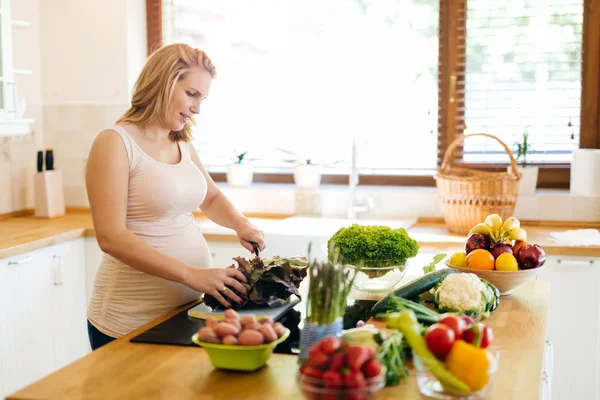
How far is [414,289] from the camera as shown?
6.81 feet

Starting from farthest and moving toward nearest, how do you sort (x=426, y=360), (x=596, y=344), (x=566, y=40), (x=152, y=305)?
(x=566, y=40) < (x=596, y=344) < (x=152, y=305) < (x=426, y=360)

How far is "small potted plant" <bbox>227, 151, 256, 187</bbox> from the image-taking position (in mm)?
4184

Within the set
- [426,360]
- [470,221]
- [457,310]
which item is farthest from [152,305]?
[470,221]

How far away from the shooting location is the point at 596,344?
3193 mm

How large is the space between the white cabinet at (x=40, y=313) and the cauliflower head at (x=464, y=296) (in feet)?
6.24

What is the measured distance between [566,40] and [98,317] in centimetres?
266

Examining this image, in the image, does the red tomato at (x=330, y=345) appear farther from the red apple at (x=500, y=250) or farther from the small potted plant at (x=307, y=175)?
the small potted plant at (x=307, y=175)

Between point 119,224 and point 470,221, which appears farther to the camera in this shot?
point 470,221

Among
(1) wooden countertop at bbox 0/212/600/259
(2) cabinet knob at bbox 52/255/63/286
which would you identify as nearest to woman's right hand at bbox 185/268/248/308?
(1) wooden countertop at bbox 0/212/600/259

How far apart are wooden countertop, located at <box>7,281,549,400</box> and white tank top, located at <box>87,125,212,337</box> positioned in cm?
32

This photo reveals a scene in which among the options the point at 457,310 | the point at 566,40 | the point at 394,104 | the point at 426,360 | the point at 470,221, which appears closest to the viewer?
the point at 426,360

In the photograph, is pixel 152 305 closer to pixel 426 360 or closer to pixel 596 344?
pixel 426 360

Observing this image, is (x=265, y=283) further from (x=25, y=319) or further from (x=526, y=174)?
(x=526, y=174)

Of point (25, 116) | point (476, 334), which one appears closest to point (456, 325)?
point (476, 334)
